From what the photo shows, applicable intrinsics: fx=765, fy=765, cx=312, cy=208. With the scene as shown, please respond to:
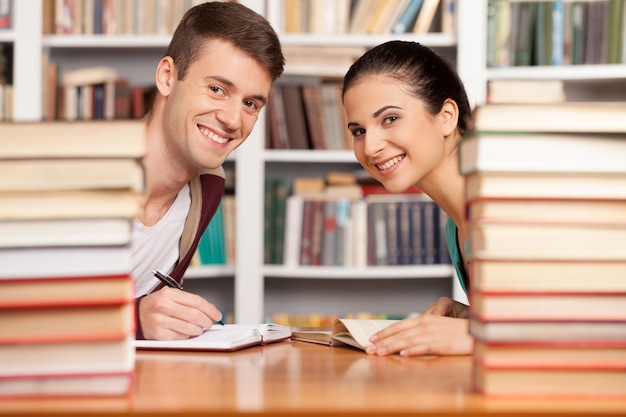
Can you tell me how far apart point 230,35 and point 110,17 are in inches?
45.2

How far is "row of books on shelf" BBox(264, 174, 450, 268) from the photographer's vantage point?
2.83 meters

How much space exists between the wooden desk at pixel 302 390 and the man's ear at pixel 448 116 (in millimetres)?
867

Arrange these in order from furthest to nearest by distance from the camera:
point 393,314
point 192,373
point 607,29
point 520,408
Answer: point 393,314, point 607,29, point 192,373, point 520,408

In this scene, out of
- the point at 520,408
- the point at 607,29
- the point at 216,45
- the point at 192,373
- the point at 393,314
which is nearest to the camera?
the point at 520,408

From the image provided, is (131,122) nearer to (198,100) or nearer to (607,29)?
(198,100)

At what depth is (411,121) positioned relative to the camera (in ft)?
5.85

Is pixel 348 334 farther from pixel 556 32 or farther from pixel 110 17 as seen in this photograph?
pixel 110 17

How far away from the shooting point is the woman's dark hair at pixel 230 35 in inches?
73.4

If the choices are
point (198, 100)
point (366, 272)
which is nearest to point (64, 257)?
point (198, 100)

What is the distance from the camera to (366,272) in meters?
2.81

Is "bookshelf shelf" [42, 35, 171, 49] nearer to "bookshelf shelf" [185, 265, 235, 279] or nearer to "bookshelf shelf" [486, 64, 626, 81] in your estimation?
"bookshelf shelf" [185, 265, 235, 279]

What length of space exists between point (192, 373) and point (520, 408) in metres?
0.41

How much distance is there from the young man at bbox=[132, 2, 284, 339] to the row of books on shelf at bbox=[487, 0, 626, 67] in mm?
1160

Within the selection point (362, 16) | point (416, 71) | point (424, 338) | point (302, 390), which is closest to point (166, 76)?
point (416, 71)
